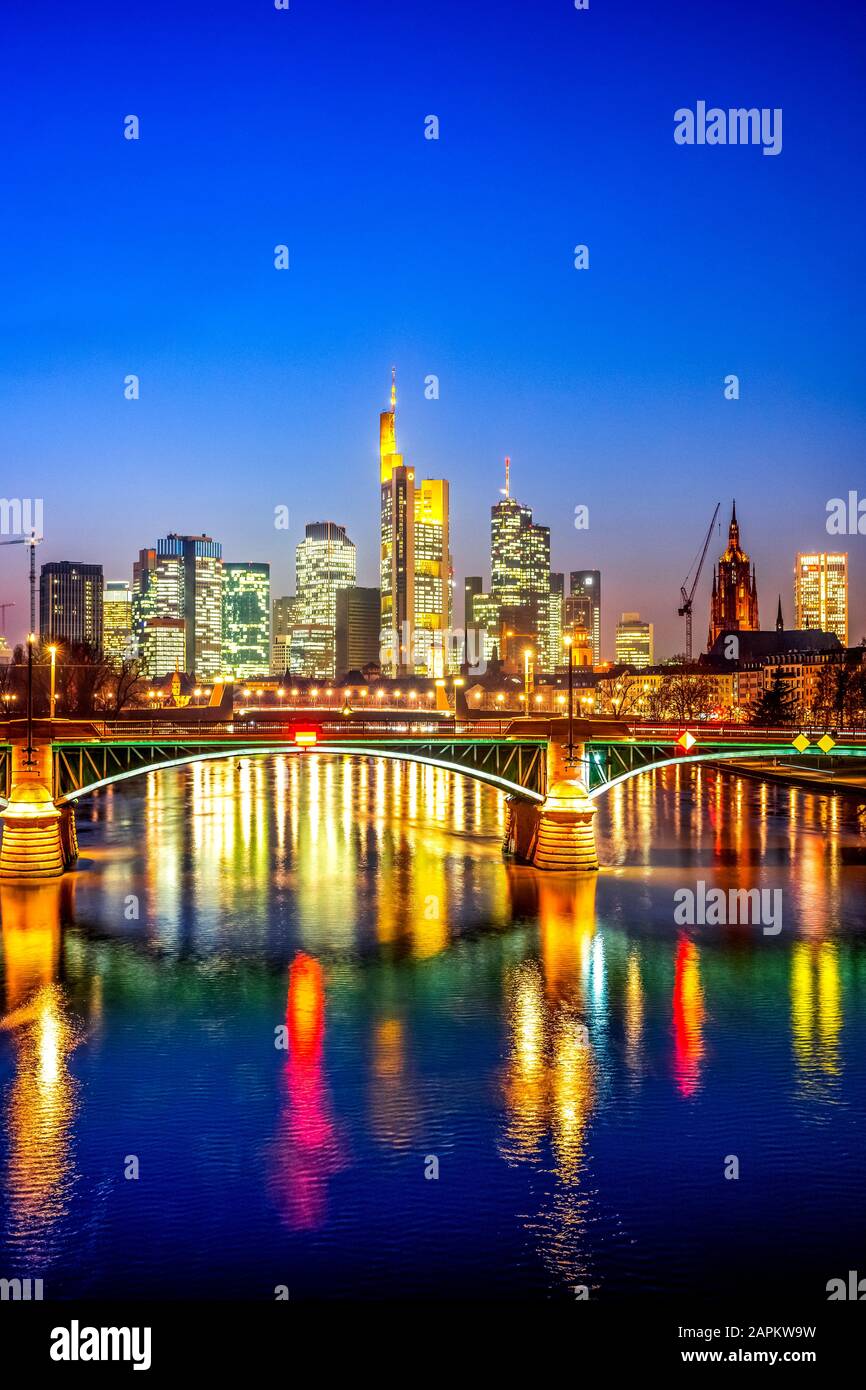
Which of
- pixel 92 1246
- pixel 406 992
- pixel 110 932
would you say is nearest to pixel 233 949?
pixel 110 932

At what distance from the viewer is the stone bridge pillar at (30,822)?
2628 inches

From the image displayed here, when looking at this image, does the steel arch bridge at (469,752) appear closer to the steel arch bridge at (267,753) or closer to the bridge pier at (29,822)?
the steel arch bridge at (267,753)

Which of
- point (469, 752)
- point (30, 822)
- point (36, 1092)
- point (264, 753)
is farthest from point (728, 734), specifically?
point (36, 1092)

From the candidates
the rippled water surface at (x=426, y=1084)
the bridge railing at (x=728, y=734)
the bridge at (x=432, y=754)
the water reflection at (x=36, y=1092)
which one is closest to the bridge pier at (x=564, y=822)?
the bridge at (x=432, y=754)

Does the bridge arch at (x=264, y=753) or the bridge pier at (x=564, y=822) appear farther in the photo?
the bridge pier at (x=564, y=822)

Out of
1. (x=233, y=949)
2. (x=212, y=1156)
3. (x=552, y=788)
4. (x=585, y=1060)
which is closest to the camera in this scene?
(x=212, y=1156)

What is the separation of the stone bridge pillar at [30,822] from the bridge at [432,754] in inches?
2.0

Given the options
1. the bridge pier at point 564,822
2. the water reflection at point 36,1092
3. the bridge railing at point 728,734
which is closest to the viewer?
the water reflection at point 36,1092

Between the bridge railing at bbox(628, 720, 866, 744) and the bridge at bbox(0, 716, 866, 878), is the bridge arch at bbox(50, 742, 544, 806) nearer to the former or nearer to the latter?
the bridge at bbox(0, 716, 866, 878)

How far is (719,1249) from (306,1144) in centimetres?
1072

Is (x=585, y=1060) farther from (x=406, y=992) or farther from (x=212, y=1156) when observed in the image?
(x=212, y=1156)

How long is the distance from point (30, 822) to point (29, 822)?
71 mm

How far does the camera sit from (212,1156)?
32.5m

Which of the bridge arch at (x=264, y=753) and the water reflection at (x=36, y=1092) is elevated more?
the bridge arch at (x=264, y=753)
